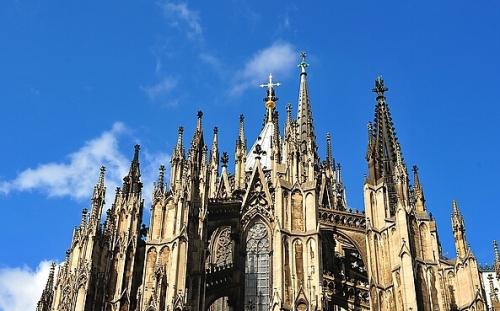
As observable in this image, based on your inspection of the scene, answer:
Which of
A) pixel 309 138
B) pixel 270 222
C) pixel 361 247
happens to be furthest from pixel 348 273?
pixel 309 138

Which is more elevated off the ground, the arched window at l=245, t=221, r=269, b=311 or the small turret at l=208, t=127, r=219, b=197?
the small turret at l=208, t=127, r=219, b=197

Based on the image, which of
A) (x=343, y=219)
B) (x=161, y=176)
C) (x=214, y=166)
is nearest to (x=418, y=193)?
(x=343, y=219)

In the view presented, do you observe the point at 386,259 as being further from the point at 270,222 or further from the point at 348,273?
the point at 270,222

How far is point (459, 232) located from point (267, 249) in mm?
12396

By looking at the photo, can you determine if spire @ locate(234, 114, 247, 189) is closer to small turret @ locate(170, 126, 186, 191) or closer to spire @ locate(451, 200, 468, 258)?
small turret @ locate(170, 126, 186, 191)

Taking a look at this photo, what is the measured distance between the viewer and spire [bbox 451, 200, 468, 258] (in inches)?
1585

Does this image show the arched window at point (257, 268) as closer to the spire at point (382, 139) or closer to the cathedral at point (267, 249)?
the cathedral at point (267, 249)

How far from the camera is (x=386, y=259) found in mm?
36875

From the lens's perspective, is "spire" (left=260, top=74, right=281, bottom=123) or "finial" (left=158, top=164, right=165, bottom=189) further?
"spire" (left=260, top=74, right=281, bottom=123)

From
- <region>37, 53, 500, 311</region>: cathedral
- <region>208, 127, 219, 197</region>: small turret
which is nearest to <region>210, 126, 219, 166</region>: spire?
<region>208, 127, 219, 197</region>: small turret

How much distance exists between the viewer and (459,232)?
134ft

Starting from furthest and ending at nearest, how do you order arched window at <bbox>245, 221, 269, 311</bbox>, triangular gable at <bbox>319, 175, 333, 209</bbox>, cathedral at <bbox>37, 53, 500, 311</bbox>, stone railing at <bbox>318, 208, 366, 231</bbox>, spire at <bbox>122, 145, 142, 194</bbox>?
1. triangular gable at <bbox>319, 175, 333, 209</bbox>
2. stone railing at <bbox>318, 208, 366, 231</bbox>
3. spire at <bbox>122, 145, 142, 194</bbox>
4. arched window at <bbox>245, 221, 269, 311</bbox>
5. cathedral at <bbox>37, 53, 500, 311</bbox>

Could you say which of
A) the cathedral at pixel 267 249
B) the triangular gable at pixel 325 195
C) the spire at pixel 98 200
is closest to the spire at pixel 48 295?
the cathedral at pixel 267 249

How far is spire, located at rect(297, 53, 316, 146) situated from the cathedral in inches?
311
